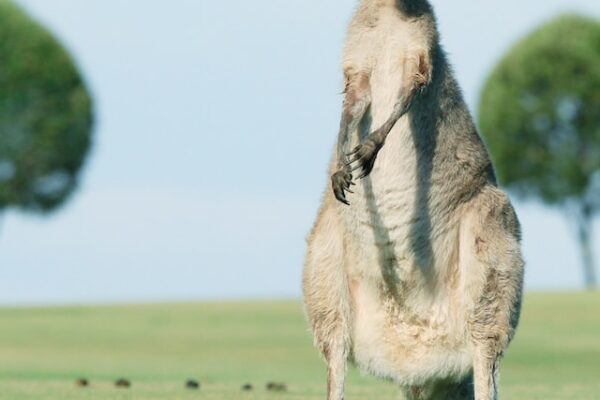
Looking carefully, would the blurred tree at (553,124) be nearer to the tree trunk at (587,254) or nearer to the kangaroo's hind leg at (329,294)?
the tree trunk at (587,254)

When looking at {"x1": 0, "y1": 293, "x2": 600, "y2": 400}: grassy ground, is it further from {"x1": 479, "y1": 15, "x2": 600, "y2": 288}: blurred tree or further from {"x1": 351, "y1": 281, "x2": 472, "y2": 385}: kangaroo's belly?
{"x1": 479, "y1": 15, "x2": 600, "y2": 288}: blurred tree

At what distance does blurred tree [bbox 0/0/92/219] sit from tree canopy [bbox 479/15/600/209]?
1824 cm

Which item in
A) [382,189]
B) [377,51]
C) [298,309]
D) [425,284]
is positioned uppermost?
[377,51]

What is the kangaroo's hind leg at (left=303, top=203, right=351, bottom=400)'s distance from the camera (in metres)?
8.54

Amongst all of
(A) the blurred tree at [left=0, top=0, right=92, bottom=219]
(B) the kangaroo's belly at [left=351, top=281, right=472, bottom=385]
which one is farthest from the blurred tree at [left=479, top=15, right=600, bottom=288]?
(B) the kangaroo's belly at [left=351, top=281, right=472, bottom=385]

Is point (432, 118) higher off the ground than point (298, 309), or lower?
higher

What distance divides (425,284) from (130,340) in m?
18.4

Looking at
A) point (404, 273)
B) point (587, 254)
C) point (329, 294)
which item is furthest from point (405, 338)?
point (587, 254)

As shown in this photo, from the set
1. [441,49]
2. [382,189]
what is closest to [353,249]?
[382,189]

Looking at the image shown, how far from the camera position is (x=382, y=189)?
27.7ft

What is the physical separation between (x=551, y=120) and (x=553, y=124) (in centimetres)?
20

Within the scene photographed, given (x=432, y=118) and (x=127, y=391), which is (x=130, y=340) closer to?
(x=127, y=391)

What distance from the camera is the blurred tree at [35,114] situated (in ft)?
164

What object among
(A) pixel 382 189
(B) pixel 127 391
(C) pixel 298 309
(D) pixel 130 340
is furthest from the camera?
(C) pixel 298 309
